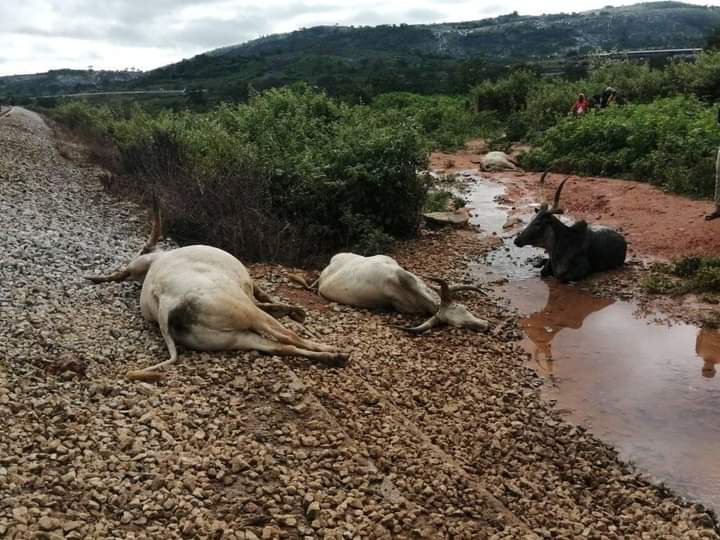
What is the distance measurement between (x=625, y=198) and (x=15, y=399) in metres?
12.8

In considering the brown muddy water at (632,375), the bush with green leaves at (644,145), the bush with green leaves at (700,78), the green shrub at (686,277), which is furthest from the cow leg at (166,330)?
the bush with green leaves at (700,78)

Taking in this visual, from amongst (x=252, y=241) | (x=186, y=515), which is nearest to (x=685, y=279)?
(x=252, y=241)

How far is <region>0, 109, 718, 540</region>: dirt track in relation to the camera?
4.27m

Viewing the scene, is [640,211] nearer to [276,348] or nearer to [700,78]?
[276,348]

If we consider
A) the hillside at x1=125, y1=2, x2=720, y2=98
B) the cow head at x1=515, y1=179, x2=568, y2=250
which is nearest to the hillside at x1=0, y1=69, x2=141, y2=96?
the hillside at x1=125, y1=2, x2=720, y2=98

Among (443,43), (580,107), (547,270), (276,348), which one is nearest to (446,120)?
(580,107)

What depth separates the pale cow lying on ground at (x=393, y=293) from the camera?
8.36m

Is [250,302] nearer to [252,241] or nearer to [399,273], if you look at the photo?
[399,273]

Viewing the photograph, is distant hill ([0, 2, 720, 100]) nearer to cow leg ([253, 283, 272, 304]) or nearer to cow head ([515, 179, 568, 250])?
cow head ([515, 179, 568, 250])

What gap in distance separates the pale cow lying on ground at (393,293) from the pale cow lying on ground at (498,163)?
13007 mm

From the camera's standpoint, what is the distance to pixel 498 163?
21312 mm

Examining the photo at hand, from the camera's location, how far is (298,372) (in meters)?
6.22

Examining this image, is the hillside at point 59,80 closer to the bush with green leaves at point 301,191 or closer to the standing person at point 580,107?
the standing person at point 580,107

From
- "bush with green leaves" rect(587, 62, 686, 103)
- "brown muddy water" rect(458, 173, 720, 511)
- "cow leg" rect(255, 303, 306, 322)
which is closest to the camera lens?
"brown muddy water" rect(458, 173, 720, 511)
